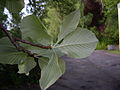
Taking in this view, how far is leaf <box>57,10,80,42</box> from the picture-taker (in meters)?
0.25

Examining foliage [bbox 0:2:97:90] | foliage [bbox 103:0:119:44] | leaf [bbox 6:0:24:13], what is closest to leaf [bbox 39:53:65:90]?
foliage [bbox 0:2:97:90]

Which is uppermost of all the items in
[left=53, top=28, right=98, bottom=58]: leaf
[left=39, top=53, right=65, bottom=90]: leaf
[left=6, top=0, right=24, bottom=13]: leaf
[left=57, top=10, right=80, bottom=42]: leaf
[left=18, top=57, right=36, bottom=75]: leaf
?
[left=6, top=0, right=24, bottom=13]: leaf

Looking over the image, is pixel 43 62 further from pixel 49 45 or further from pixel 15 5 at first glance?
pixel 15 5

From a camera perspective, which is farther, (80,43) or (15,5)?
(15,5)

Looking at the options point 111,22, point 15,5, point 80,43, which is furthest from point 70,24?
point 111,22

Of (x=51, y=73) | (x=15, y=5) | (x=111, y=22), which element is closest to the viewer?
(x=51, y=73)

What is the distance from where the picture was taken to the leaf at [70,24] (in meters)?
0.25

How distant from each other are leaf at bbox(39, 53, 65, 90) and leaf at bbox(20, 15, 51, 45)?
0.04 metres

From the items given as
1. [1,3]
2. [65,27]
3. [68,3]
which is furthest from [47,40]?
[68,3]

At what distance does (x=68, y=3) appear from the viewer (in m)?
2.76

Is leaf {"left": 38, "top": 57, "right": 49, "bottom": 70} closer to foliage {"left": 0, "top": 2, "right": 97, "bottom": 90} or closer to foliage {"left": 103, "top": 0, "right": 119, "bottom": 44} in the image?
foliage {"left": 0, "top": 2, "right": 97, "bottom": 90}

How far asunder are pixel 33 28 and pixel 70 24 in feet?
0.17

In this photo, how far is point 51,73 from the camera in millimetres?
228

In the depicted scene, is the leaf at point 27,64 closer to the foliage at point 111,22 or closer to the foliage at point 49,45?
the foliage at point 49,45
